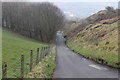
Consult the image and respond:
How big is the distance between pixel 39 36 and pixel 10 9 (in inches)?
550

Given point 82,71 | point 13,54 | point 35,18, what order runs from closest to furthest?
point 82,71, point 13,54, point 35,18

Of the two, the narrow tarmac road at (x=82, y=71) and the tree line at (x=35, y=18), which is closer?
the narrow tarmac road at (x=82, y=71)

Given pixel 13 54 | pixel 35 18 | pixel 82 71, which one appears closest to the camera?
pixel 82 71

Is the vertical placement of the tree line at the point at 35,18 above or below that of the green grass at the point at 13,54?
above

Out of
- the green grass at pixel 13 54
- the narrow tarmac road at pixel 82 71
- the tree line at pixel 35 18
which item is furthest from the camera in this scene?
the tree line at pixel 35 18

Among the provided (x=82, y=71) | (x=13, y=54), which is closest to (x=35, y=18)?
(x=13, y=54)

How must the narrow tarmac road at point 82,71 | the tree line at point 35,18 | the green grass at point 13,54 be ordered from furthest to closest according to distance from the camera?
the tree line at point 35,18 → the narrow tarmac road at point 82,71 → the green grass at point 13,54

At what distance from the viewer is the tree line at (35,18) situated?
82750 mm

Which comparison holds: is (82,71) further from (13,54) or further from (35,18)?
(35,18)

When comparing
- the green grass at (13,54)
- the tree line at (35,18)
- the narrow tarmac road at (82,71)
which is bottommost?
the narrow tarmac road at (82,71)

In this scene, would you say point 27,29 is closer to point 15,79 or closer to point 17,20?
point 17,20

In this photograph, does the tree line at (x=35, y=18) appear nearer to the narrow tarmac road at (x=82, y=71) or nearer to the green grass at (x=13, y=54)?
the green grass at (x=13, y=54)

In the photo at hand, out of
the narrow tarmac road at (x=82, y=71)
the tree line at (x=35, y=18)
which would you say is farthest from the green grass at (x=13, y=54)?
the tree line at (x=35, y=18)

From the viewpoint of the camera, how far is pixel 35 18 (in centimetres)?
8269
